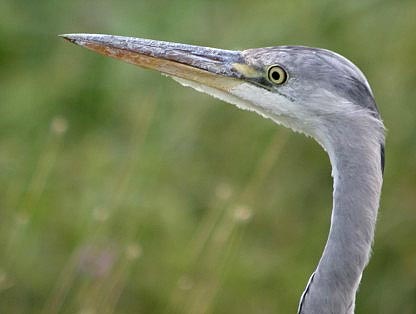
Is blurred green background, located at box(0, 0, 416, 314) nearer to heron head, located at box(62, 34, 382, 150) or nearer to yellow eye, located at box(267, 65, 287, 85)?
heron head, located at box(62, 34, 382, 150)

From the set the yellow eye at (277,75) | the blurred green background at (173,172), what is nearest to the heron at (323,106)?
the yellow eye at (277,75)

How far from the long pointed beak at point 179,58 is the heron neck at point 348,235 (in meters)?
0.48

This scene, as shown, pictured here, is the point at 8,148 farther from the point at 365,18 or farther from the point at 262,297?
the point at 365,18

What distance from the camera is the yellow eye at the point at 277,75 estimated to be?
308cm

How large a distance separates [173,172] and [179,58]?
163cm

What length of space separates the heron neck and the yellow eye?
32 centimetres

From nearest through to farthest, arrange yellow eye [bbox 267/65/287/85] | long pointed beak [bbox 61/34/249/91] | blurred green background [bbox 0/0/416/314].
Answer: yellow eye [bbox 267/65/287/85] → long pointed beak [bbox 61/34/249/91] → blurred green background [bbox 0/0/416/314]

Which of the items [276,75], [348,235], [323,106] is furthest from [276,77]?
[348,235]

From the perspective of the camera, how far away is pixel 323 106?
2996mm

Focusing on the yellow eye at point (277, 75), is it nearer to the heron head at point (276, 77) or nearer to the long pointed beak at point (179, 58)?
the heron head at point (276, 77)

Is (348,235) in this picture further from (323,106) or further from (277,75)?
(277,75)

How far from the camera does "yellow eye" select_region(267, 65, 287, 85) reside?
10.1 ft

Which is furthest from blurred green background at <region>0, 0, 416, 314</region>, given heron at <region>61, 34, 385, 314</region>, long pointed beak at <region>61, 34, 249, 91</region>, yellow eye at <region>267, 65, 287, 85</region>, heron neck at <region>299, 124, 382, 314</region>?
heron neck at <region>299, 124, 382, 314</region>

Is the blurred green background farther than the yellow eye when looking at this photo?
Yes
